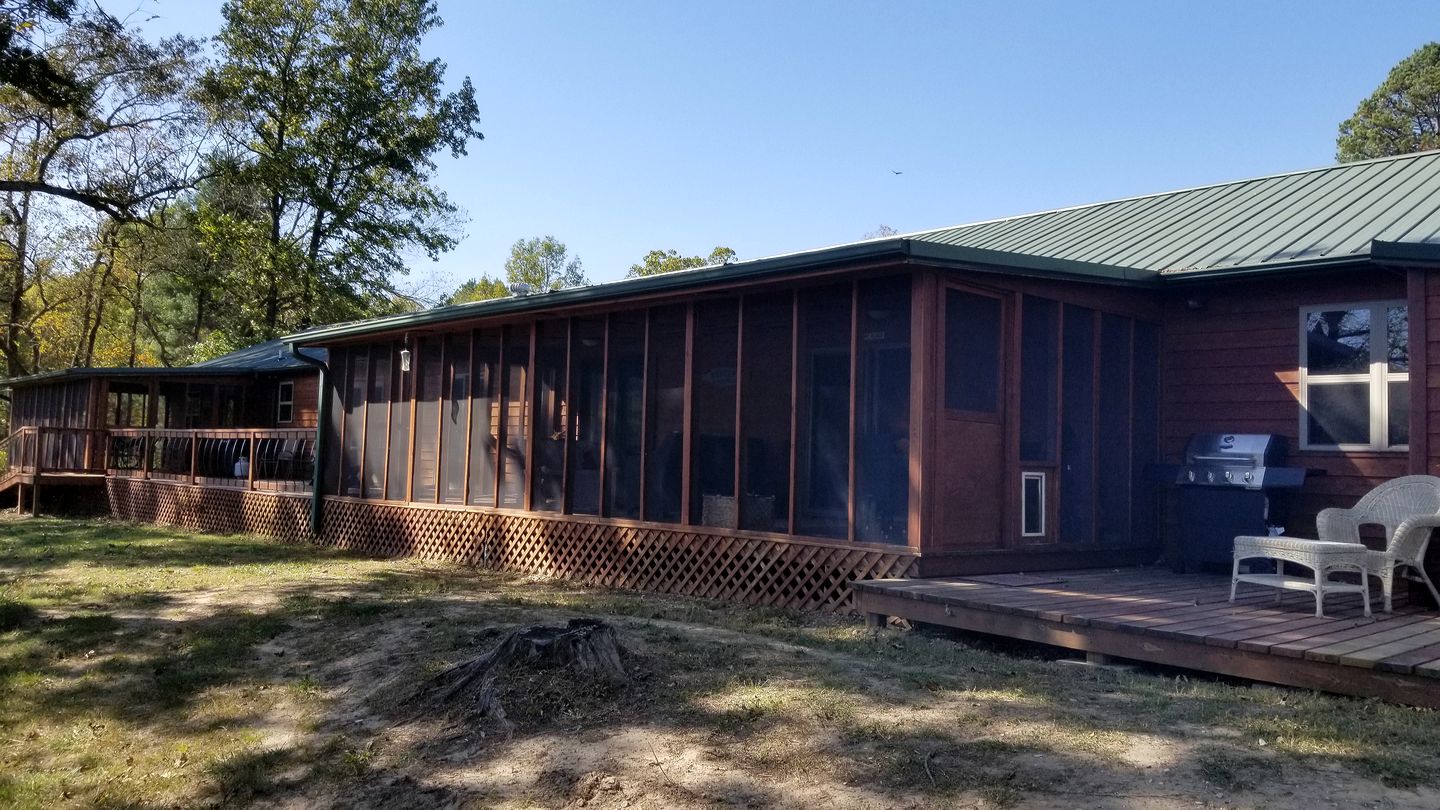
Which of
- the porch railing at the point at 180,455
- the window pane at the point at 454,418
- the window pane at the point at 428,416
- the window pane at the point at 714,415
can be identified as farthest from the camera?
the porch railing at the point at 180,455

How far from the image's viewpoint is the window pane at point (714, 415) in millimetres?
8883

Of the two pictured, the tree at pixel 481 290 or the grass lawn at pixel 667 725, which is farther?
the tree at pixel 481 290

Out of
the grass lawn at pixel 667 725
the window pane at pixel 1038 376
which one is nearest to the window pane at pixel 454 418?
the grass lawn at pixel 667 725

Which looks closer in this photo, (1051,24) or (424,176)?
(1051,24)

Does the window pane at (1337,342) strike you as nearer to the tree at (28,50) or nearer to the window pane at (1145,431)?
the window pane at (1145,431)

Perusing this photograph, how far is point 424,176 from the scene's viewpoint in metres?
29.7

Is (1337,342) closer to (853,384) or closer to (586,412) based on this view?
(853,384)

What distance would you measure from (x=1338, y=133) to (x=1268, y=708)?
33.1 metres

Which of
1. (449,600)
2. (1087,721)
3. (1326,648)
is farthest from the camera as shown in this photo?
(449,600)

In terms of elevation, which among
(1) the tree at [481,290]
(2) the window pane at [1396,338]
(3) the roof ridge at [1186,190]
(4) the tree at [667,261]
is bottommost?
(2) the window pane at [1396,338]

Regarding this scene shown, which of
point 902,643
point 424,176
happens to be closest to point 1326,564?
point 902,643

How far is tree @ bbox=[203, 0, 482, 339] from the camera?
26.8 m

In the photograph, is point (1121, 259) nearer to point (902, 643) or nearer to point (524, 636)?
point (902, 643)

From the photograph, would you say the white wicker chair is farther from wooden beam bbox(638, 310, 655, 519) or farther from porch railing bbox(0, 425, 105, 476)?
porch railing bbox(0, 425, 105, 476)
